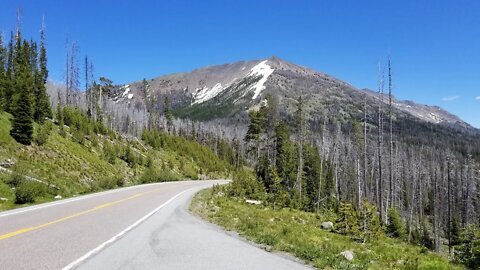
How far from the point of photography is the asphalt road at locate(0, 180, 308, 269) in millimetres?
7059

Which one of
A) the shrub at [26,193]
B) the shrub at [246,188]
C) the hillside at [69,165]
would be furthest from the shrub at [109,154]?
the shrub at [26,193]

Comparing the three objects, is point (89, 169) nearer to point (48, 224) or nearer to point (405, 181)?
point (48, 224)

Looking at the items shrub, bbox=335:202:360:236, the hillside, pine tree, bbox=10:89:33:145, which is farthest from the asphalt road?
pine tree, bbox=10:89:33:145

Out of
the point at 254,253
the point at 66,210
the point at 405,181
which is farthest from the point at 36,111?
the point at 405,181

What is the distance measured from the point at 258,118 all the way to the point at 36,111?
30394 mm

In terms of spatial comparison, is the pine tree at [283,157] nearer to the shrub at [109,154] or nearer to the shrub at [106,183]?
the shrub at [109,154]

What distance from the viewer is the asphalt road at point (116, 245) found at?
23.2ft

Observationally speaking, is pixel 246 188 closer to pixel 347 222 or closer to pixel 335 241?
pixel 347 222

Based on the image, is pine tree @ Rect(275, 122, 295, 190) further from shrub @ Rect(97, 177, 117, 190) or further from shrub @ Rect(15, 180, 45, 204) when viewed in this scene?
shrub @ Rect(15, 180, 45, 204)

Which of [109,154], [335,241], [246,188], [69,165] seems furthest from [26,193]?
[109,154]

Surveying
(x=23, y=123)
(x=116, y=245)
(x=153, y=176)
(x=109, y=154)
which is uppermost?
(x=23, y=123)

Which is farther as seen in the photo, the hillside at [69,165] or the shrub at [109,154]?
the shrub at [109,154]

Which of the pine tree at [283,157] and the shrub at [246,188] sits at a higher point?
the pine tree at [283,157]

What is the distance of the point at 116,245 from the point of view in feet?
28.5
